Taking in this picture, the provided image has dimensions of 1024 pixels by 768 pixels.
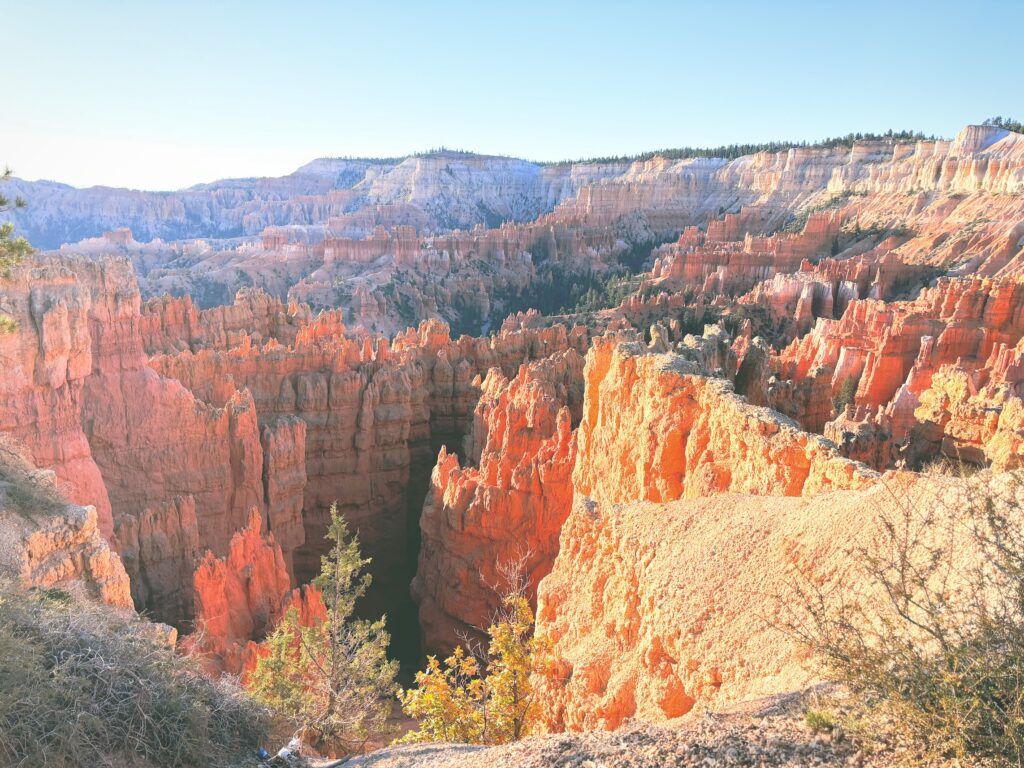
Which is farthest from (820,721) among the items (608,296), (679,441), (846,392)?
(608,296)

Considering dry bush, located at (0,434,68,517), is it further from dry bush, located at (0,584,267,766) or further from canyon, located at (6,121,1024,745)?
dry bush, located at (0,584,267,766)

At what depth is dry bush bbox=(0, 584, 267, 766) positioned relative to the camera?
5.54 meters

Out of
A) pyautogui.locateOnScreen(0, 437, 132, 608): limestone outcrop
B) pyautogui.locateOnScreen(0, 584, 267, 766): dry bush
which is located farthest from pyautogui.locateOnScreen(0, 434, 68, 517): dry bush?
pyautogui.locateOnScreen(0, 584, 267, 766): dry bush

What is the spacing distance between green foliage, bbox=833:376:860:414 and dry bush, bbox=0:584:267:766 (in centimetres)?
2557

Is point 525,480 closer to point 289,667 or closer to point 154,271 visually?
point 289,667

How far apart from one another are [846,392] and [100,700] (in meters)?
27.9

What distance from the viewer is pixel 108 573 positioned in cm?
1034

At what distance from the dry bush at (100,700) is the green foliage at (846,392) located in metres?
25.6

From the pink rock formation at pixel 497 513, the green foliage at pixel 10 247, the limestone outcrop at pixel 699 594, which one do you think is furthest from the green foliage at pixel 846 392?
the green foliage at pixel 10 247

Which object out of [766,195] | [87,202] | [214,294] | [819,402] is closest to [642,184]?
[766,195]

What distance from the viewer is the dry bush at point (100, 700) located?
5535mm

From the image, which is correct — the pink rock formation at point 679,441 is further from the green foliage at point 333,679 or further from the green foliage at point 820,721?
the green foliage at point 333,679

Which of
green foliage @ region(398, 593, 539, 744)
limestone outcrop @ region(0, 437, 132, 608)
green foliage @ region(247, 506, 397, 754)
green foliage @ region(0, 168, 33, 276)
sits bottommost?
green foliage @ region(247, 506, 397, 754)

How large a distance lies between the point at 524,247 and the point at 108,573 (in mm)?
79400
